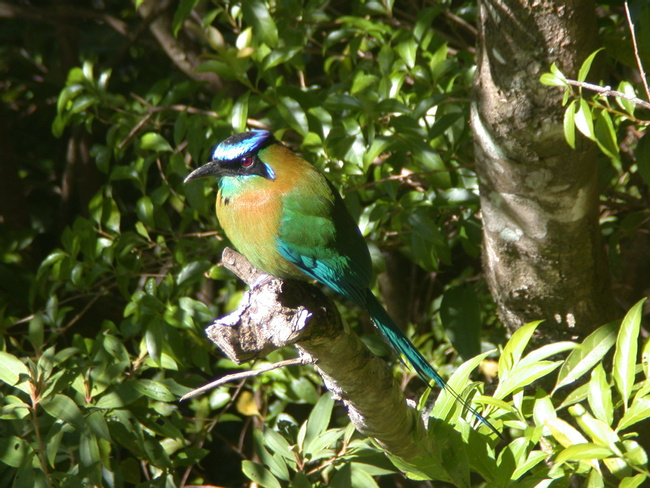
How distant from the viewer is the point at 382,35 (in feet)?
8.05

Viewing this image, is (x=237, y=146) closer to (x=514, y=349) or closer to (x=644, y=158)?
(x=514, y=349)

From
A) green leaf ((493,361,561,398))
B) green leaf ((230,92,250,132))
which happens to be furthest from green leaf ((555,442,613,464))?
green leaf ((230,92,250,132))

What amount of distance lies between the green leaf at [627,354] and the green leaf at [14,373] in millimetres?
1444

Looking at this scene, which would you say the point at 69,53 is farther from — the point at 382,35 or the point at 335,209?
the point at 335,209

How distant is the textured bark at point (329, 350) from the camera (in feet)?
4.84

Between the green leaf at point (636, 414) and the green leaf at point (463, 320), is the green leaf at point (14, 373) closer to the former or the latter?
the green leaf at point (463, 320)

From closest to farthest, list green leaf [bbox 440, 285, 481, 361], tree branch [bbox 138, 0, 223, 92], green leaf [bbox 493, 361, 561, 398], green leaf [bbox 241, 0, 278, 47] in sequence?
green leaf [bbox 493, 361, 561, 398], green leaf [bbox 241, 0, 278, 47], green leaf [bbox 440, 285, 481, 361], tree branch [bbox 138, 0, 223, 92]

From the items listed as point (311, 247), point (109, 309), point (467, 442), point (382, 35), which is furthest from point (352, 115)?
point (109, 309)

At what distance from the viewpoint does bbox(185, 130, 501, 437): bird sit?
2.07 metres

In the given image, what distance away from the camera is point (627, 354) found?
4.46 feet

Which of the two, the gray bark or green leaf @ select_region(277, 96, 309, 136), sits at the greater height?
green leaf @ select_region(277, 96, 309, 136)

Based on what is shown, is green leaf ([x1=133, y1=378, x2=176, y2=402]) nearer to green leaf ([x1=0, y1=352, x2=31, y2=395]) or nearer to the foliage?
the foliage

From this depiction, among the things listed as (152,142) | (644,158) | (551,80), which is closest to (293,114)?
(152,142)

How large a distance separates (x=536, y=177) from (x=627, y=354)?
2.13 feet
